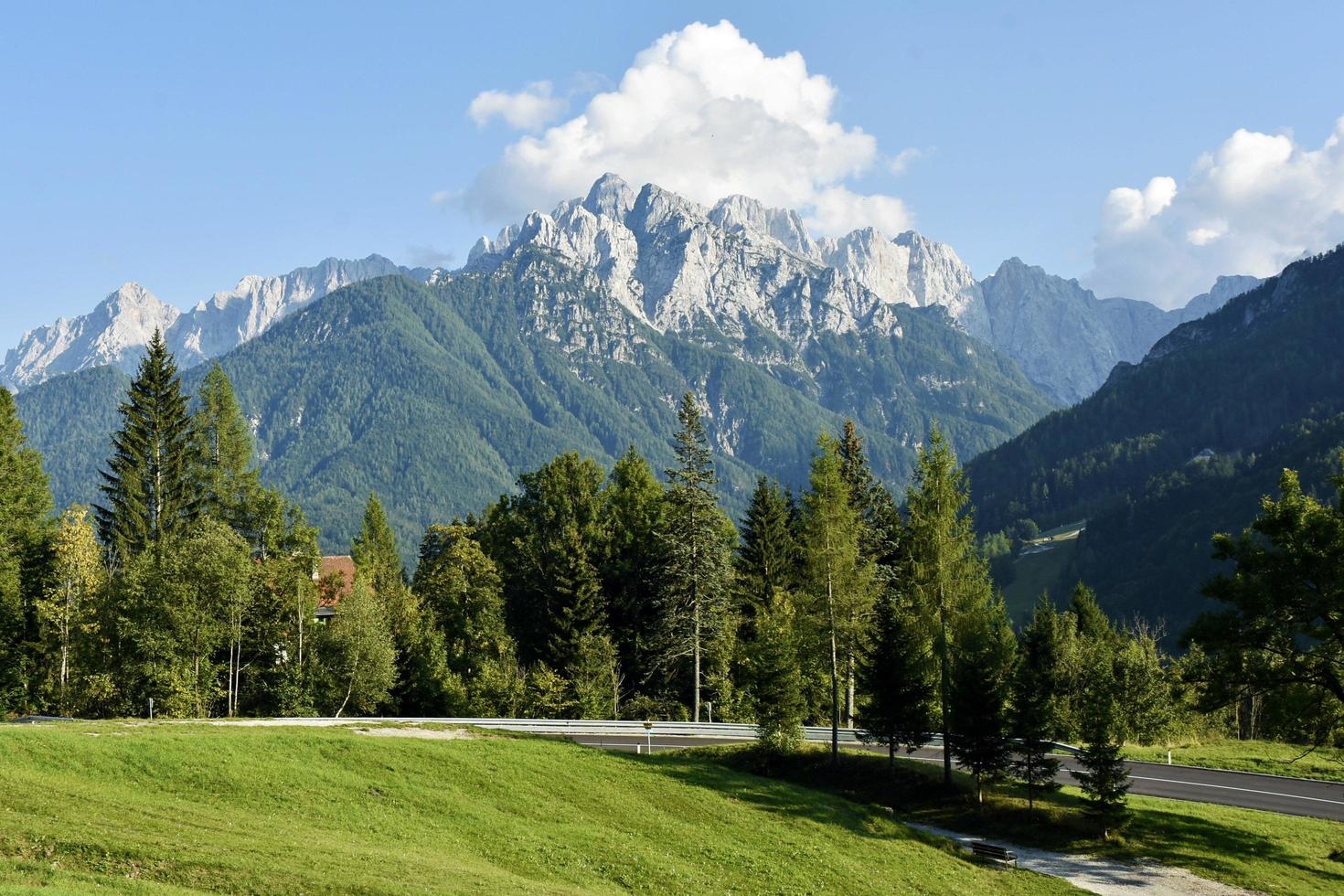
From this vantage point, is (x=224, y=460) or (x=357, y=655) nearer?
(x=357, y=655)

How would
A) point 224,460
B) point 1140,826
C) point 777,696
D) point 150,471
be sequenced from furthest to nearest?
point 224,460
point 150,471
point 777,696
point 1140,826

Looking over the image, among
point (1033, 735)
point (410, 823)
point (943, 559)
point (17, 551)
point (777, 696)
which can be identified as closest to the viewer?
point (410, 823)

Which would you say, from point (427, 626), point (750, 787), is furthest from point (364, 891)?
point (427, 626)

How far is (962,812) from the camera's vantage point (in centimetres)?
4619

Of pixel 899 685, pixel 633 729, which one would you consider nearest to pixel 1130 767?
pixel 899 685

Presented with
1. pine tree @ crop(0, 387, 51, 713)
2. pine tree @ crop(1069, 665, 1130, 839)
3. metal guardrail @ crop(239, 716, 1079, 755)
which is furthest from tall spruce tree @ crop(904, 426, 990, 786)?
pine tree @ crop(0, 387, 51, 713)

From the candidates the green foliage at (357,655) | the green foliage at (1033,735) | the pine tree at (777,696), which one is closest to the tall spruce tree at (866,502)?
the pine tree at (777,696)

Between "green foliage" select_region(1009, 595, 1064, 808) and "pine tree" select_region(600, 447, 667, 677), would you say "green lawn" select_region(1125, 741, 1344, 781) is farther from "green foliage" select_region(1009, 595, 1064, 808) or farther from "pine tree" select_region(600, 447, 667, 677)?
"pine tree" select_region(600, 447, 667, 677)

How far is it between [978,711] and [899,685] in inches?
206

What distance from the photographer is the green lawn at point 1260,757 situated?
53.4 metres

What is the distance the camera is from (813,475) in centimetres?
5512

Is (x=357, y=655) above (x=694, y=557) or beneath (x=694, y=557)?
beneath

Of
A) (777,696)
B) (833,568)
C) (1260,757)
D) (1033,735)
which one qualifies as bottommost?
(1260,757)

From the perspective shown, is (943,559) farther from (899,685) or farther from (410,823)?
(410,823)
